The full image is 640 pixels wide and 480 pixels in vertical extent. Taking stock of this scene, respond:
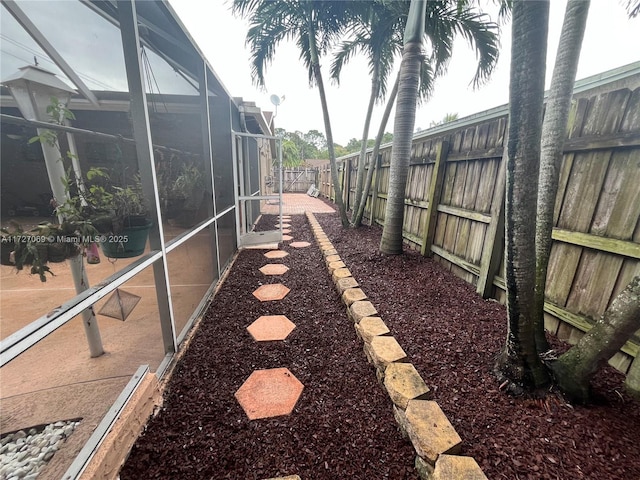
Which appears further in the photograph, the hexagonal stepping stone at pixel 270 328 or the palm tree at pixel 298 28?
the palm tree at pixel 298 28

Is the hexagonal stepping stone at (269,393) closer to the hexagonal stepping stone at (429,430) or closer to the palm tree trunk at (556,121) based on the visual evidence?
the hexagonal stepping stone at (429,430)

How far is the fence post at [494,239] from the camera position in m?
2.06

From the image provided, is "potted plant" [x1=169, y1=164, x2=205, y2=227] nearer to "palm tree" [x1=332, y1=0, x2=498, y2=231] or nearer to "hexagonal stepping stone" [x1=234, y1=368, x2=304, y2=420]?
"hexagonal stepping stone" [x1=234, y1=368, x2=304, y2=420]

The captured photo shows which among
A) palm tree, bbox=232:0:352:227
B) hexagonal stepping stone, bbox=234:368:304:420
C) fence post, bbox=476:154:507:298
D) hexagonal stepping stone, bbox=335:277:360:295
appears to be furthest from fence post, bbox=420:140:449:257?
palm tree, bbox=232:0:352:227

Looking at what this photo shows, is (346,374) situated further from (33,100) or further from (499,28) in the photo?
(499,28)

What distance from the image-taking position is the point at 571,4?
1258 millimetres

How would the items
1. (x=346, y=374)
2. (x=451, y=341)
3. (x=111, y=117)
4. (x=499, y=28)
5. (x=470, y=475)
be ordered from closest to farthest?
(x=470, y=475), (x=346, y=374), (x=451, y=341), (x=499, y=28), (x=111, y=117)

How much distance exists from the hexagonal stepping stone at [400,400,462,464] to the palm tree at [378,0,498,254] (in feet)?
7.27

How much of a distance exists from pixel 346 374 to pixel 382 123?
13.7ft

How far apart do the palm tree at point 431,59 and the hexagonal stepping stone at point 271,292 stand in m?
1.46

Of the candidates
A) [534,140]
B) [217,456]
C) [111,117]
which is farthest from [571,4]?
[111,117]

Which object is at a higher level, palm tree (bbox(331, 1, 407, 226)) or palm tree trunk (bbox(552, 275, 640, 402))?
palm tree (bbox(331, 1, 407, 226))

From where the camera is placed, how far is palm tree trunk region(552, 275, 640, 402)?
99 cm

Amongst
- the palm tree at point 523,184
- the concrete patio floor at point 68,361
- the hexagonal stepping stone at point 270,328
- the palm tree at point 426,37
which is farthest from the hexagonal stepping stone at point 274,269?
the palm tree at point 523,184
